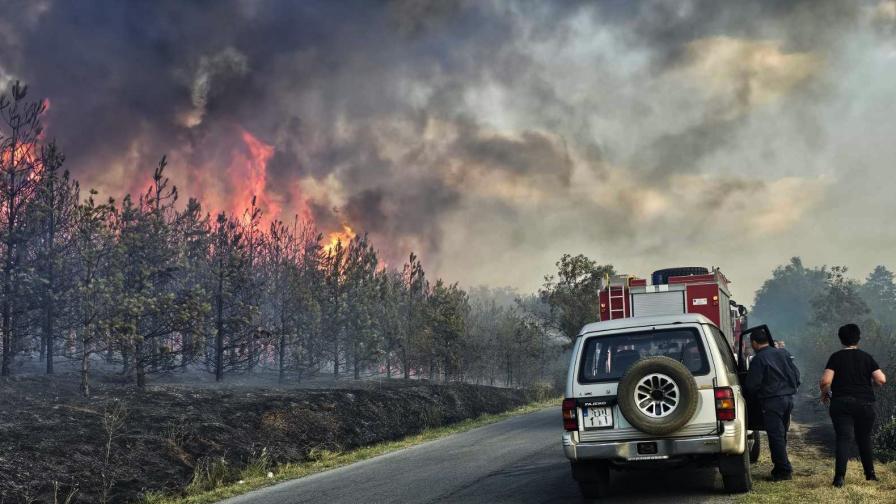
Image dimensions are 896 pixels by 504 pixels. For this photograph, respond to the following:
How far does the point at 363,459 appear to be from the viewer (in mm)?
14445

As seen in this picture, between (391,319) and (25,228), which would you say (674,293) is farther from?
(391,319)

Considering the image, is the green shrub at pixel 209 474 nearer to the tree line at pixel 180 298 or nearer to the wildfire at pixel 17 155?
the tree line at pixel 180 298

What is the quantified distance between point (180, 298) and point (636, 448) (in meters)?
22.5

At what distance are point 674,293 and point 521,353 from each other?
34996 millimetres

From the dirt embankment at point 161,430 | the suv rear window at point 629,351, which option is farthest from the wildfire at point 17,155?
the suv rear window at point 629,351

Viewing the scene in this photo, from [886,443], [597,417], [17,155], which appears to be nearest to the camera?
[597,417]

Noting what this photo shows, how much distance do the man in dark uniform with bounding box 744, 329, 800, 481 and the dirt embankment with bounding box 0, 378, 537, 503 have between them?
9563 mm

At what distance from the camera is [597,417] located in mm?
7270

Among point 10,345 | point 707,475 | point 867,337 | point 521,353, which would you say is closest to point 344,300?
point 521,353

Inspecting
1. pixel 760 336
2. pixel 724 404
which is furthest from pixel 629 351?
pixel 760 336

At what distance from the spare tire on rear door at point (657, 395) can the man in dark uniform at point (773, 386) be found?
5.84 ft

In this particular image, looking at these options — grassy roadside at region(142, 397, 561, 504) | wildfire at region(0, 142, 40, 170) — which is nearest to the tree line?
wildfire at region(0, 142, 40, 170)

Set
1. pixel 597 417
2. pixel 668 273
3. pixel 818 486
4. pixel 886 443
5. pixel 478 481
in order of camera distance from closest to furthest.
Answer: pixel 597 417 → pixel 818 486 → pixel 478 481 → pixel 886 443 → pixel 668 273

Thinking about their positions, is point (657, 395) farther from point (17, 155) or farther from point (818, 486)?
point (17, 155)
